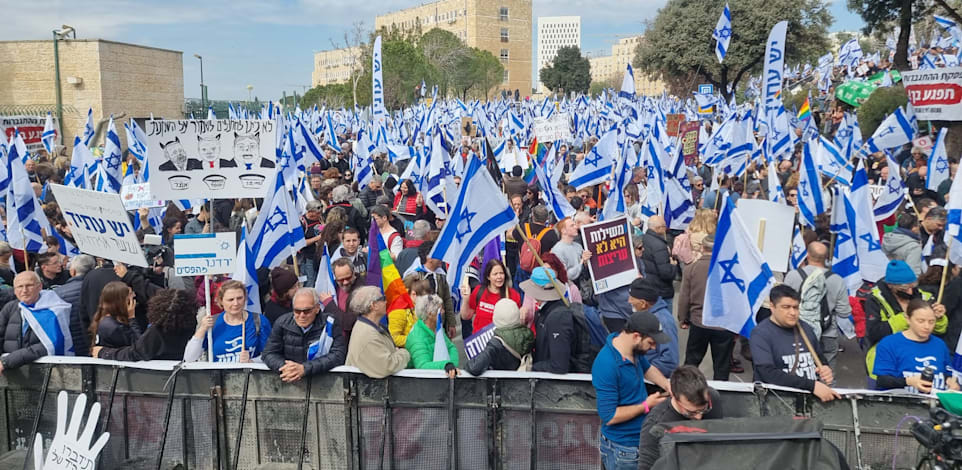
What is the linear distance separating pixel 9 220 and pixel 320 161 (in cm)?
1014

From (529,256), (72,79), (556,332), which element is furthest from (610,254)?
(72,79)

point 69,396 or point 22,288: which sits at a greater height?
point 22,288

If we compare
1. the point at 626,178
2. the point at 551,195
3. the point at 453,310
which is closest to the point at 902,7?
the point at 626,178

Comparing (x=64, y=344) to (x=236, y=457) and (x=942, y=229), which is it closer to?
(x=236, y=457)

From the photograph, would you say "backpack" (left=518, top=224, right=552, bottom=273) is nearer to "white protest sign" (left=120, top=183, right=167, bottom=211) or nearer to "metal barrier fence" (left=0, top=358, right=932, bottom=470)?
"metal barrier fence" (left=0, top=358, right=932, bottom=470)

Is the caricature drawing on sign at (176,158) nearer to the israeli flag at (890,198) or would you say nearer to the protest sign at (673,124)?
the israeli flag at (890,198)

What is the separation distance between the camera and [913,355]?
507cm

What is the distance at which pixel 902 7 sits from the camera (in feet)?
74.7

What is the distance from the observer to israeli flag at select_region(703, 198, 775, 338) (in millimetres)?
5500

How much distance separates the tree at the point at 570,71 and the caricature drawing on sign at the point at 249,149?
260 feet

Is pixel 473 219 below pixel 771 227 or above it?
above

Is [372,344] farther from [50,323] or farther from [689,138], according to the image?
[689,138]

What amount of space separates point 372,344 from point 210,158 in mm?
2832

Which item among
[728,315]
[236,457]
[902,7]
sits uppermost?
[902,7]
